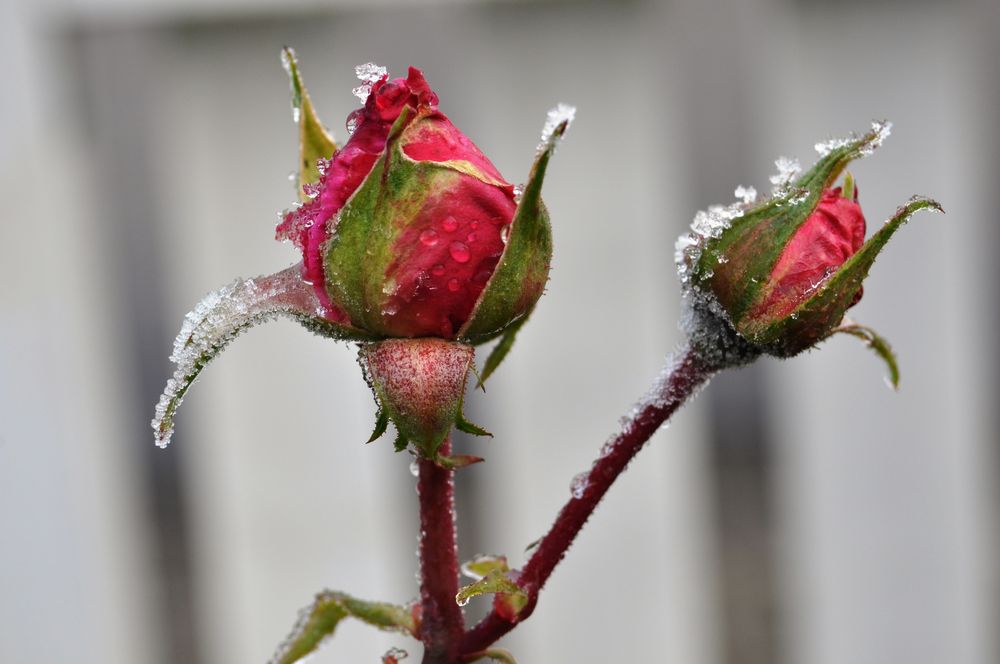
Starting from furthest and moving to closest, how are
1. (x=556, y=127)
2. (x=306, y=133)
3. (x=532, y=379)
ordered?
(x=532, y=379), (x=306, y=133), (x=556, y=127)

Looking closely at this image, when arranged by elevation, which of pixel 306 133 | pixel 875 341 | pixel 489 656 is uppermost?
pixel 306 133

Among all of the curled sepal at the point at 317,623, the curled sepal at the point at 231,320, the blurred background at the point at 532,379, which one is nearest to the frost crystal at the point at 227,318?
the curled sepal at the point at 231,320

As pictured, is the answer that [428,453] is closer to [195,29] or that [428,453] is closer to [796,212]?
[796,212]

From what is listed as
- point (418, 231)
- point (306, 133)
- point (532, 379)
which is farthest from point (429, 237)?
point (532, 379)

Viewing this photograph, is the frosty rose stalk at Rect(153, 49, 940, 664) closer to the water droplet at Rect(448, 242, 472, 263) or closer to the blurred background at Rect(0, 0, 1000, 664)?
the water droplet at Rect(448, 242, 472, 263)

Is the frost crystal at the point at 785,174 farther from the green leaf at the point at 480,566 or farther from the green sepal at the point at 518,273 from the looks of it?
the green leaf at the point at 480,566

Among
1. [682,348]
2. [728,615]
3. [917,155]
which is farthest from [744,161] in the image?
[682,348]

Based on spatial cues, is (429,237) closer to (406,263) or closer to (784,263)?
(406,263)

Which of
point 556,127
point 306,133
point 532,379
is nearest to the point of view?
point 556,127
